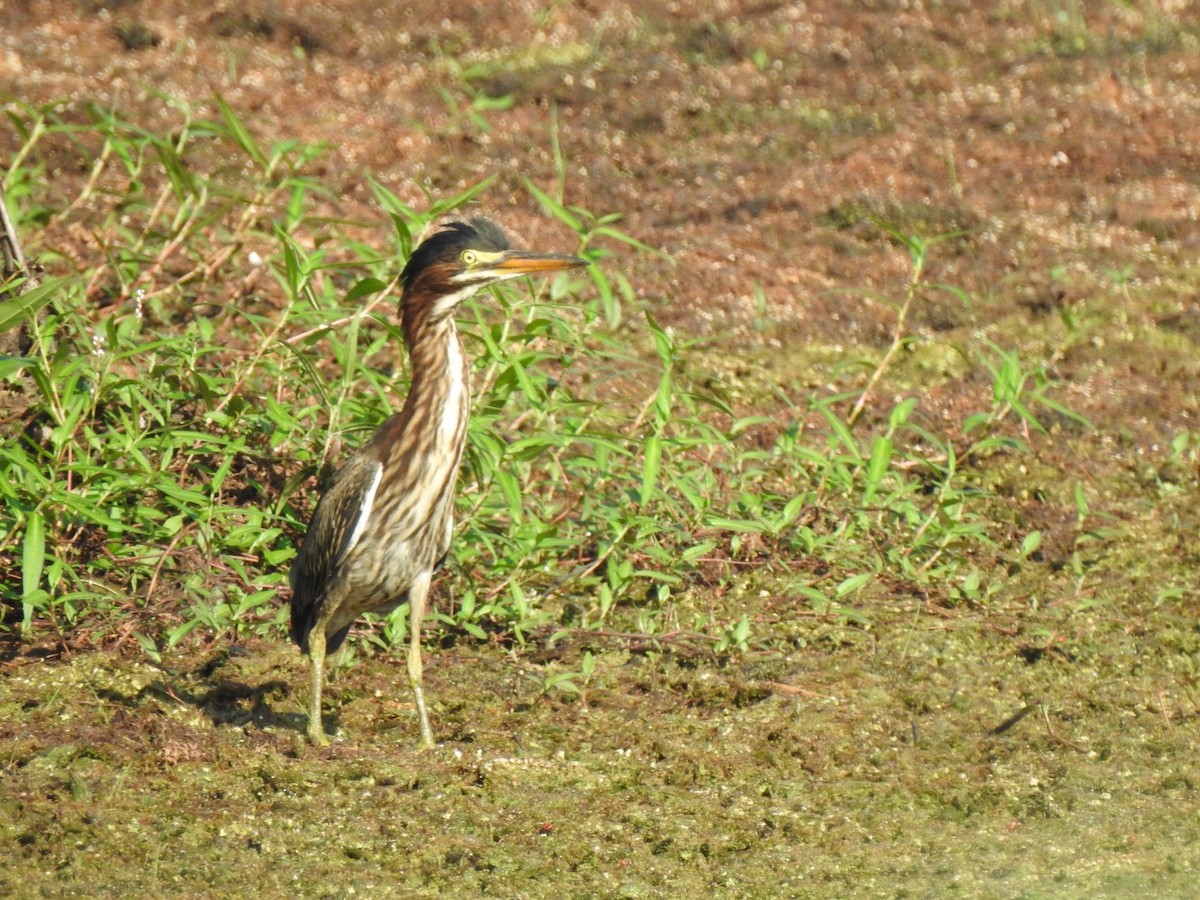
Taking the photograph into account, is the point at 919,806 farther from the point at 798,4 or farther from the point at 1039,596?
the point at 798,4

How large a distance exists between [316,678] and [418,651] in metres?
0.33

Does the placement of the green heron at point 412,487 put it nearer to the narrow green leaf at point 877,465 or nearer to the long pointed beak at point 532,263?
the long pointed beak at point 532,263

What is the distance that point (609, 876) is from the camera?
4.19 metres

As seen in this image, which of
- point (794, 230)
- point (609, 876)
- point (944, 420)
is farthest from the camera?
point (794, 230)

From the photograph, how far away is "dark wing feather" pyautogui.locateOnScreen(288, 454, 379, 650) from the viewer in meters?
4.96

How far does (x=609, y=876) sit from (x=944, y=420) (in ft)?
12.3

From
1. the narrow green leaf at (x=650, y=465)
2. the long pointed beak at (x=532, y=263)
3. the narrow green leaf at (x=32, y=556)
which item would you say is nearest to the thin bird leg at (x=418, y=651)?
the narrow green leaf at (x=650, y=465)

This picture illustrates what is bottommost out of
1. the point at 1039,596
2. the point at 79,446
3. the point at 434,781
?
the point at 1039,596

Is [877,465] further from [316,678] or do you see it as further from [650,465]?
[316,678]

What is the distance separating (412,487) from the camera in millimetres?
4977

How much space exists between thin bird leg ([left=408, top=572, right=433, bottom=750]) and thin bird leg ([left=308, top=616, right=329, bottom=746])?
0.28m

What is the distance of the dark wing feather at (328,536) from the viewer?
4.96 metres

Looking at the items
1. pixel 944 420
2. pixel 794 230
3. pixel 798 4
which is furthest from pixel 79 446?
pixel 798 4

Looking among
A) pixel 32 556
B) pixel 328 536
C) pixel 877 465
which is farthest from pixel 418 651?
pixel 877 465
